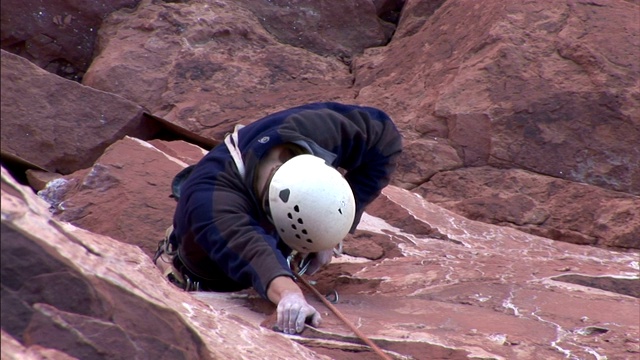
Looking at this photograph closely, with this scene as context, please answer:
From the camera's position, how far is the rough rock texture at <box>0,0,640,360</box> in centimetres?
201

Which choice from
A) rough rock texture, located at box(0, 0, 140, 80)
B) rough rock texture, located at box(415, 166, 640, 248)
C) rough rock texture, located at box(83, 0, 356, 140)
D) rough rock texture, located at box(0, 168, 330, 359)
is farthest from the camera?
rough rock texture, located at box(0, 0, 140, 80)

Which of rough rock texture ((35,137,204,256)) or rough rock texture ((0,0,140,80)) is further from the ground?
rough rock texture ((0,0,140,80))

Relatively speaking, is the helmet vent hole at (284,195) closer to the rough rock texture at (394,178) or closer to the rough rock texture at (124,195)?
the rough rock texture at (394,178)

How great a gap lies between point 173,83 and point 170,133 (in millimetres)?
406

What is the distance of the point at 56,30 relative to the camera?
21.5ft

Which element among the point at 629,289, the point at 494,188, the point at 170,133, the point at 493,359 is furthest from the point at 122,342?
the point at 170,133

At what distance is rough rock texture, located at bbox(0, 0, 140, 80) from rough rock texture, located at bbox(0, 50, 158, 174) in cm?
127

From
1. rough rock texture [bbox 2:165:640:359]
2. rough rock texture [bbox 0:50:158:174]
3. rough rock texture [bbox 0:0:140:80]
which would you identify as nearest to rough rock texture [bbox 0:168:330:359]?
rough rock texture [bbox 2:165:640:359]

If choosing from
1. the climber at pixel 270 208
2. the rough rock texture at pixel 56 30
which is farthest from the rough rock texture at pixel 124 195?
the rough rock texture at pixel 56 30

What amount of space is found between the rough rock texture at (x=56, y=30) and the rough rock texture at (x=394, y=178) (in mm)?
22

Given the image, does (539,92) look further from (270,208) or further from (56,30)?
(56,30)

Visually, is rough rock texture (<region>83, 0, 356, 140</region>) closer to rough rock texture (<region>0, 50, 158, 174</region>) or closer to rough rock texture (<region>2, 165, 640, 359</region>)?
rough rock texture (<region>0, 50, 158, 174</region>)

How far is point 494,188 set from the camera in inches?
211

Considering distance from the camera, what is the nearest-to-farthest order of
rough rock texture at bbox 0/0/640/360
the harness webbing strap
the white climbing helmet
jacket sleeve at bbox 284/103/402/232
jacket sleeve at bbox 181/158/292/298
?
rough rock texture at bbox 0/0/640/360
jacket sleeve at bbox 181/158/292/298
the white climbing helmet
the harness webbing strap
jacket sleeve at bbox 284/103/402/232
